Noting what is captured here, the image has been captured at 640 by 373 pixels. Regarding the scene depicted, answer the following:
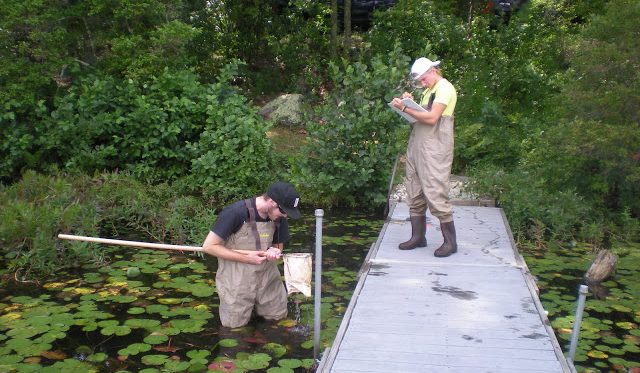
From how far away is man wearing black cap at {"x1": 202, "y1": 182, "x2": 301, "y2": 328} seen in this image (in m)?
4.59

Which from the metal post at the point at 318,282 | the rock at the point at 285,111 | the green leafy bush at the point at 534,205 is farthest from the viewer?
the rock at the point at 285,111

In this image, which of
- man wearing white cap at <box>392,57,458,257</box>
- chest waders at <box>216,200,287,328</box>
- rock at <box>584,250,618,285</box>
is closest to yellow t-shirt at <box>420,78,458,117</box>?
man wearing white cap at <box>392,57,458,257</box>

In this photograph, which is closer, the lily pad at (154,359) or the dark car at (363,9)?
the lily pad at (154,359)

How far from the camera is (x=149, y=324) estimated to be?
16.6 feet

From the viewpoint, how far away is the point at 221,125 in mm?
9320

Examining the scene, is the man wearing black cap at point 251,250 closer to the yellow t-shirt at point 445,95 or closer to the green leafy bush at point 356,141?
the yellow t-shirt at point 445,95

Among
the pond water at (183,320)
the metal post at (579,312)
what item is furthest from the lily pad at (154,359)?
the metal post at (579,312)

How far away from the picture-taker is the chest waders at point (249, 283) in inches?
187

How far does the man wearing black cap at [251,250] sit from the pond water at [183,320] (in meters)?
0.17

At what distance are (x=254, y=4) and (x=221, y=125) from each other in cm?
654

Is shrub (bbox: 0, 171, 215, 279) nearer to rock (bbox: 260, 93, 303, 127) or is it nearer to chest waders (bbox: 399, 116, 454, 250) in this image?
chest waders (bbox: 399, 116, 454, 250)

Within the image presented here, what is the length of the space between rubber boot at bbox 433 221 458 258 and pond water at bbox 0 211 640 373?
871 millimetres

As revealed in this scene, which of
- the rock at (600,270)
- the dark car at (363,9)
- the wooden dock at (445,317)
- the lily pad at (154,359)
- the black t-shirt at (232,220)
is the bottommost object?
the lily pad at (154,359)

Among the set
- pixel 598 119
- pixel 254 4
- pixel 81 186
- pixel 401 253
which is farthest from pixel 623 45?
pixel 254 4
